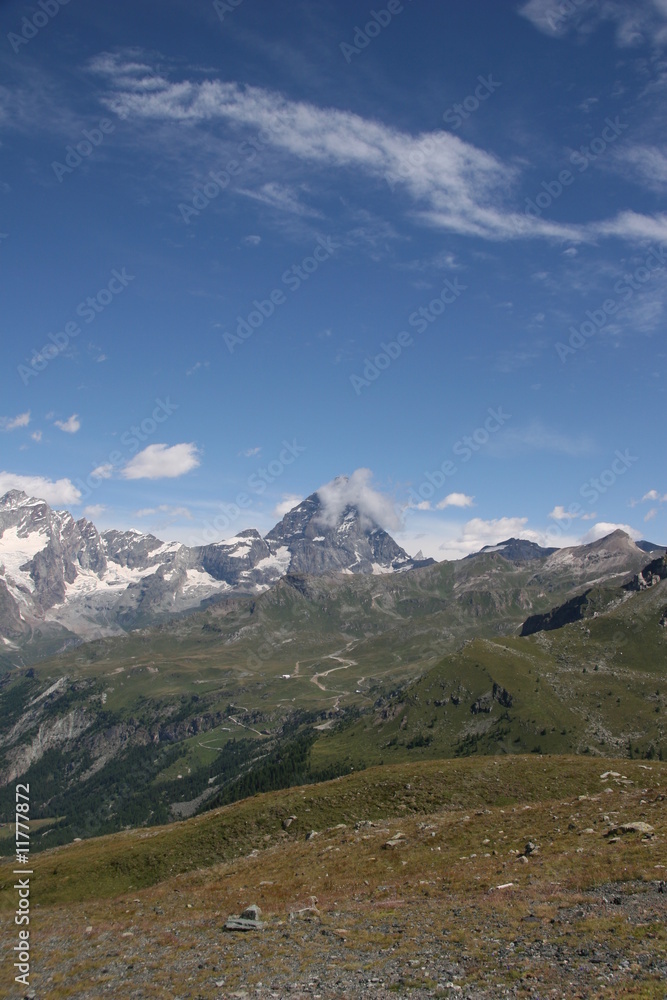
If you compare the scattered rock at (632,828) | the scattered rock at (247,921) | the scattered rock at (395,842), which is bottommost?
the scattered rock at (395,842)

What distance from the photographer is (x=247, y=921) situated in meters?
36.8

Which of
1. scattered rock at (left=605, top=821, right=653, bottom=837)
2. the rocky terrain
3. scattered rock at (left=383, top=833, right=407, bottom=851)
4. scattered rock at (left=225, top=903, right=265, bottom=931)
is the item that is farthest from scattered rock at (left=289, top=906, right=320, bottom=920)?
scattered rock at (left=605, top=821, right=653, bottom=837)

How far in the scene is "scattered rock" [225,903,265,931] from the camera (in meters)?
36.3

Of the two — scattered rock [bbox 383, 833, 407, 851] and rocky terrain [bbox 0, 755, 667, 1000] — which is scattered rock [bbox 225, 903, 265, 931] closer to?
rocky terrain [bbox 0, 755, 667, 1000]

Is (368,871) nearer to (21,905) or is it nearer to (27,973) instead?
(27,973)

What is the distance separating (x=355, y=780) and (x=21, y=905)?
137 feet

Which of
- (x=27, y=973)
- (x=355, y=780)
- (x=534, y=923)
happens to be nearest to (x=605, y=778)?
(x=355, y=780)

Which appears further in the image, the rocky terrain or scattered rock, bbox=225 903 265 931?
scattered rock, bbox=225 903 265 931

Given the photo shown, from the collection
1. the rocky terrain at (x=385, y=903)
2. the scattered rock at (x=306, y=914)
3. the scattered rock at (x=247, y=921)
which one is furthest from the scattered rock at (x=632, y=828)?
the scattered rock at (x=247, y=921)

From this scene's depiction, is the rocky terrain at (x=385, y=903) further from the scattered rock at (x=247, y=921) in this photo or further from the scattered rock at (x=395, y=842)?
the scattered rock at (x=395, y=842)

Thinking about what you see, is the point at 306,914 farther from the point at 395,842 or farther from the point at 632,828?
the point at 632,828

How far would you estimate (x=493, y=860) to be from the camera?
43.9 m

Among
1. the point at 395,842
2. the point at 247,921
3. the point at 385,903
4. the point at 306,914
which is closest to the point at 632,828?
the point at 385,903

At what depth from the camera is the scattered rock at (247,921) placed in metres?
36.3
